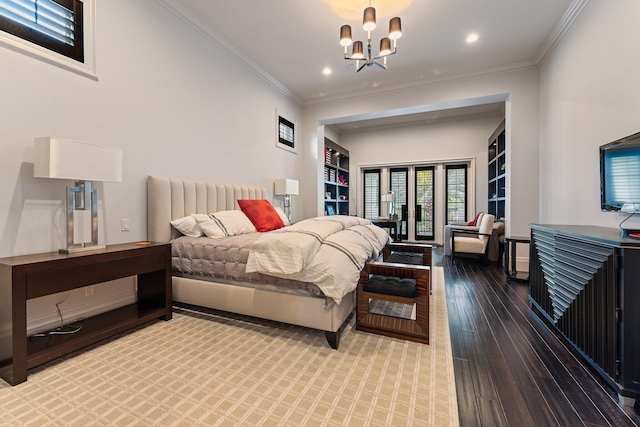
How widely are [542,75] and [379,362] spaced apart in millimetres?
4842

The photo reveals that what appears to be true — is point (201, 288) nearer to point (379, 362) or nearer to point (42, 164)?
point (42, 164)

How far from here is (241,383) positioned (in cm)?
159

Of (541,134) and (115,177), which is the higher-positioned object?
(541,134)

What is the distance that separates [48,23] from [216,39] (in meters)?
1.91

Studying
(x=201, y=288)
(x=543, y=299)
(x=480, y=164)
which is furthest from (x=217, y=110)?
(x=480, y=164)

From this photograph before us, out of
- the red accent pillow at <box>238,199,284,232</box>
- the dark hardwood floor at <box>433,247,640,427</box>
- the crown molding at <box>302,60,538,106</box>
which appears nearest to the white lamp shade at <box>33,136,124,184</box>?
the red accent pillow at <box>238,199,284,232</box>

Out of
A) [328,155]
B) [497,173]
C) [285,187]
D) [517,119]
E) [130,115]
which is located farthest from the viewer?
[328,155]

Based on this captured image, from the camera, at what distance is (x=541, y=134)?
4.07 m

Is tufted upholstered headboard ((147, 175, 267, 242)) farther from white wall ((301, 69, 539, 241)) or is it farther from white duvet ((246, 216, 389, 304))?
white wall ((301, 69, 539, 241))

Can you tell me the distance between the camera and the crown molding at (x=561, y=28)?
2.92 m

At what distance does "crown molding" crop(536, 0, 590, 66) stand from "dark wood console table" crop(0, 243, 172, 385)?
4991 mm

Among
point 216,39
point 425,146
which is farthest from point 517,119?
point 216,39

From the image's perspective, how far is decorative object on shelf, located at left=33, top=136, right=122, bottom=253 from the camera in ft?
5.91

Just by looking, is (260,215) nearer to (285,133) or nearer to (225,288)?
(225,288)
